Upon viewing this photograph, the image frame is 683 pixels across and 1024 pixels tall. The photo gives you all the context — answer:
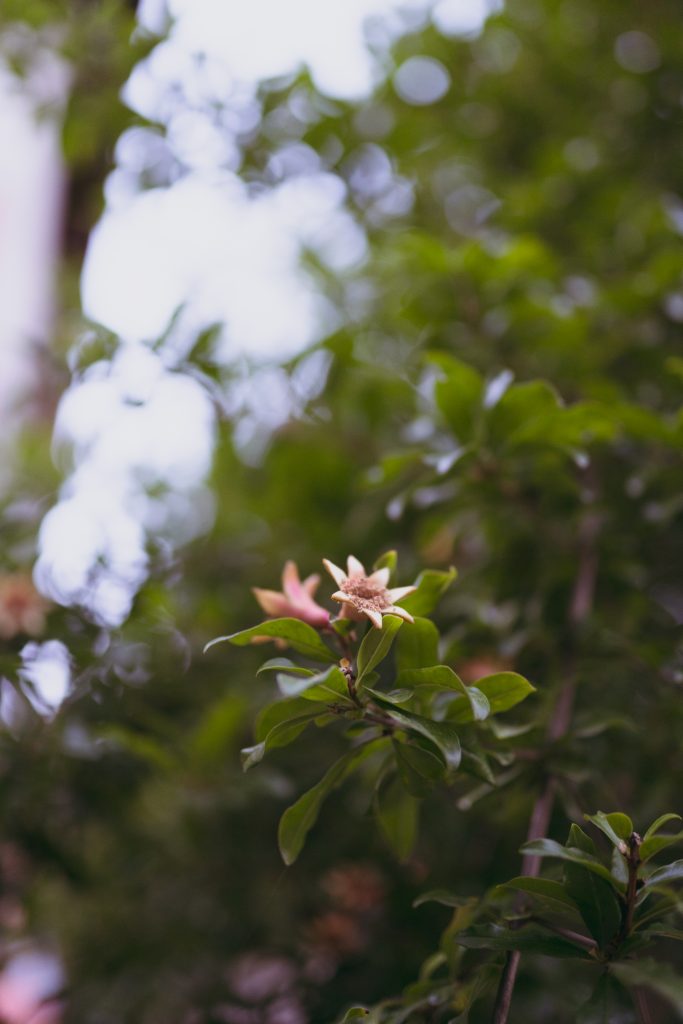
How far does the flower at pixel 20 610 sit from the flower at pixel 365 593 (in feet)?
1.60

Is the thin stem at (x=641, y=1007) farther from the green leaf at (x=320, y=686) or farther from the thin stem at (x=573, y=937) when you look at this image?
the green leaf at (x=320, y=686)

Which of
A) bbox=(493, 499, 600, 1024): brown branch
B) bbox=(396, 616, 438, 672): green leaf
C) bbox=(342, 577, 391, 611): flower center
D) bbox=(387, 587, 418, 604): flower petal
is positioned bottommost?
bbox=(493, 499, 600, 1024): brown branch

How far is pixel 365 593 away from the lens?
1.83 feet

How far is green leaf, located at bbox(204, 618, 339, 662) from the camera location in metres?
→ 0.53

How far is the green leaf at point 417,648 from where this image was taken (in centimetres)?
58

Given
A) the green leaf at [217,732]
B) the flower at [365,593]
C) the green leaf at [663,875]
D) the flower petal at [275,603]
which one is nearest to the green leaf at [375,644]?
the flower at [365,593]

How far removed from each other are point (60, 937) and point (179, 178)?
3.54 ft

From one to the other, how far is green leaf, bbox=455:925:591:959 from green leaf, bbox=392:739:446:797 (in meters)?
0.09

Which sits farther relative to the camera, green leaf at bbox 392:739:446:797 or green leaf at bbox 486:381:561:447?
green leaf at bbox 486:381:561:447

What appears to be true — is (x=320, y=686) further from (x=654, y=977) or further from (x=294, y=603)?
(x=654, y=977)

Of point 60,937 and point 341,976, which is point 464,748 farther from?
point 60,937

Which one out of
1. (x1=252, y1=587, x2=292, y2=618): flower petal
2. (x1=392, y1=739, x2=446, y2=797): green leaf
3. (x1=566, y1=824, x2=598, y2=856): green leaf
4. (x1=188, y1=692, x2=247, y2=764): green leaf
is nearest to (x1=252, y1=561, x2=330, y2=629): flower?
(x1=252, y1=587, x2=292, y2=618): flower petal

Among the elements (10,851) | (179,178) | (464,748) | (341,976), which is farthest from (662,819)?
(179,178)

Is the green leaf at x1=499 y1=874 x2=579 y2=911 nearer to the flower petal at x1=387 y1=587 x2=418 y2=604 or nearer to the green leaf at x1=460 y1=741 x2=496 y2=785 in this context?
the green leaf at x1=460 y1=741 x2=496 y2=785
